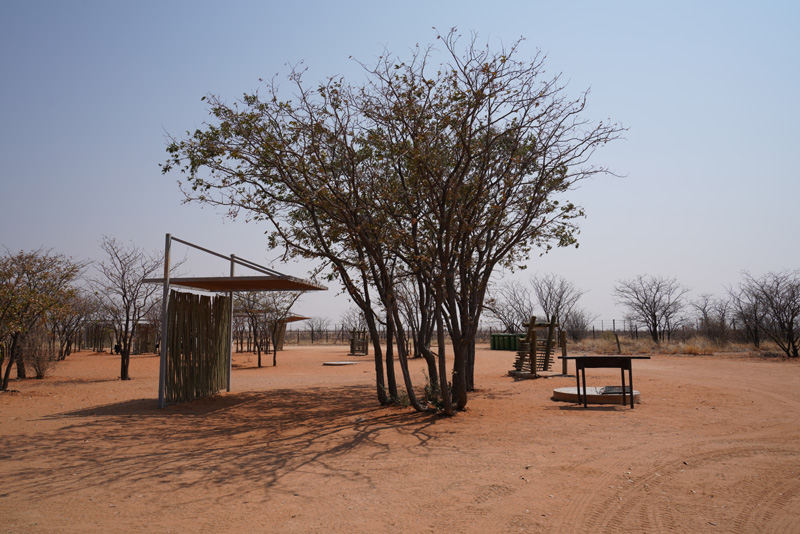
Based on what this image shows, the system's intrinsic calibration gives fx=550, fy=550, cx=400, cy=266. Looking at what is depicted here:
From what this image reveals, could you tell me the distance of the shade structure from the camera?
36.6ft

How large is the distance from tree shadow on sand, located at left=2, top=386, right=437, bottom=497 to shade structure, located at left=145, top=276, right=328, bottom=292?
2.52 meters

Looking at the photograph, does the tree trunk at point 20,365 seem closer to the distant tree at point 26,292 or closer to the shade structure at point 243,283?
the distant tree at point 26,292

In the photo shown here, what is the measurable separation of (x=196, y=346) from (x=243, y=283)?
169cm

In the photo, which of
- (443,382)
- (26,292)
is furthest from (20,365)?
(443,382)

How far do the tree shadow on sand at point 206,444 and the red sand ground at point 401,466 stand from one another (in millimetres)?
33

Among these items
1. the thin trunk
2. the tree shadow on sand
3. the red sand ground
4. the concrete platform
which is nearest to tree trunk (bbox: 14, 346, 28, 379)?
the red sand ground

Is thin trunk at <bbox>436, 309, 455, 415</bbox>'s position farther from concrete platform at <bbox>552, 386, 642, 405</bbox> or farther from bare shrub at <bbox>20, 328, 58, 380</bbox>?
bare shrub at <bbox>20, 328, 58, 380</bbox>

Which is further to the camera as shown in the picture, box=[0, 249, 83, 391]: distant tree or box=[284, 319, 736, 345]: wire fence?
box=[284, 319, 736, 345]: wire fence

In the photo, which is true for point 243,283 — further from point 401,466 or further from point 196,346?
point 401,466

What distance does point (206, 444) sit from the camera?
7465 mm

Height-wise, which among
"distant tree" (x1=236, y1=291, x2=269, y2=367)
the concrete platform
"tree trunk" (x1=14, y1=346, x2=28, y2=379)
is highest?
"distant tree" (x1=236, y1=291, x2=269, y2=367)

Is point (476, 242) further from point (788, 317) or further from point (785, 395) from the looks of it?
point (788, 317)

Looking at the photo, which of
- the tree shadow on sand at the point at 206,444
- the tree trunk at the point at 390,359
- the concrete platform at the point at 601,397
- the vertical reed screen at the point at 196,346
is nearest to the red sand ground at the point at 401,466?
the tree shadow on sand at the point at 206,444

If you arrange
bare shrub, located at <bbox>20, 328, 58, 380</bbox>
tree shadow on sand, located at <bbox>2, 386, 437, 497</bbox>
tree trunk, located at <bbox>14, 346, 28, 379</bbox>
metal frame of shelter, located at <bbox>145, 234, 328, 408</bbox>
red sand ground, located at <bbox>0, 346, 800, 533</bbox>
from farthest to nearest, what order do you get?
bare shrub, located at <bbox>20, 328, 58, 380</bbox> < tree trunk, located at <bbox>14, 346, 28, 379</bbox> < metal frame of shelter, located at <bbox>145, 234, 328, 408</bbox> < tree shadow on sand, located at <bbox>2, 386, 437, 497</bbox> < red sand ground, located at <bbox>0, 346, 800, 533</bbox>
